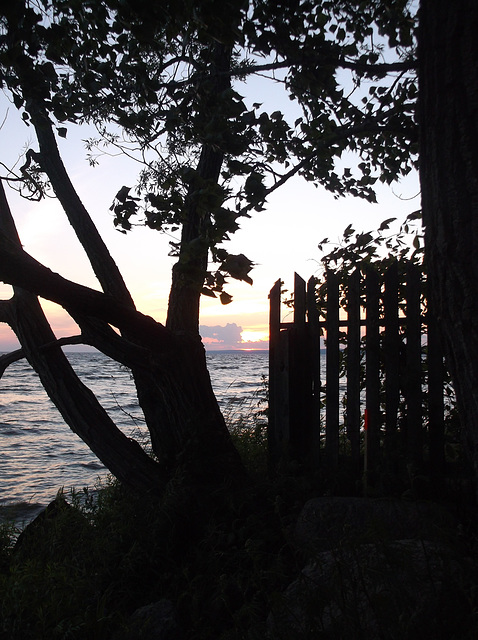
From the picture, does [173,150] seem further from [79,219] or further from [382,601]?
[382,601]

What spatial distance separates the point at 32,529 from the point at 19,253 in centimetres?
291

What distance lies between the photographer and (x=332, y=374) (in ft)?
18.1

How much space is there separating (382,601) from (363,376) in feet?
11.5

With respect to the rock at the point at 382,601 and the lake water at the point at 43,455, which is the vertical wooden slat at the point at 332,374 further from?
the rock at the point at 382,601

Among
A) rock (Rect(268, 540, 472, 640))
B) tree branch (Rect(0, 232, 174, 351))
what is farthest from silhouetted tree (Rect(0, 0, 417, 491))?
rock (Rect(268, 540, 472, 640))

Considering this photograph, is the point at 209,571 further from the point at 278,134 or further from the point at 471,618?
the point at 278,134

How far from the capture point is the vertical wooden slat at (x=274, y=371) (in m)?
5.79

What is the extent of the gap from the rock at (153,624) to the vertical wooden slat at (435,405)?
2.80 m

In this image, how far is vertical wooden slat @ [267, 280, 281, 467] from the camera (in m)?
5.79

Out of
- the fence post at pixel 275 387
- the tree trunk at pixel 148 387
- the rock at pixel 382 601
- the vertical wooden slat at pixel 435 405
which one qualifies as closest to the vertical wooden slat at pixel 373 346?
the vertical wooden slat at pixel 435 405

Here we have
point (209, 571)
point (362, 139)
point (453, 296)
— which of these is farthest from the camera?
point (362, 139)

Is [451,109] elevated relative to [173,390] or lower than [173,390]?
elevated

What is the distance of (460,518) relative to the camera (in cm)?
454

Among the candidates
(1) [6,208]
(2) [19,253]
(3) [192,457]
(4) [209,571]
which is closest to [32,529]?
(3) [192,457]
